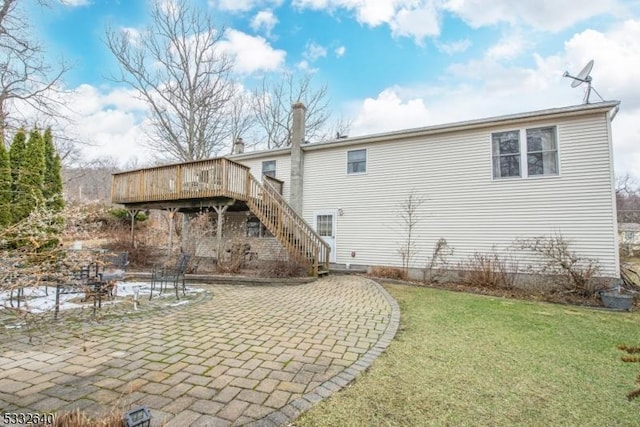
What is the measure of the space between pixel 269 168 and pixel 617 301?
12353 mm

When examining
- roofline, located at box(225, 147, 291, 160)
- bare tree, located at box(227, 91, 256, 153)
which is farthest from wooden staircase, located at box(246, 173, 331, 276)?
bare tree, located at box(227, 91, 256, 153)

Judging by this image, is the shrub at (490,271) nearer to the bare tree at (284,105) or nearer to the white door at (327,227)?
the white door at (327,227)

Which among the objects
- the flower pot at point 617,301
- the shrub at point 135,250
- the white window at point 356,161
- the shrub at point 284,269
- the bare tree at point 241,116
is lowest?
the flower pot at point 617,301

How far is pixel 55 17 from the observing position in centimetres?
1185

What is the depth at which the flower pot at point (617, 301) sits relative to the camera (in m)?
6.81

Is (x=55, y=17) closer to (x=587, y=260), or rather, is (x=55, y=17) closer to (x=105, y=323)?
(x=105, y=323)

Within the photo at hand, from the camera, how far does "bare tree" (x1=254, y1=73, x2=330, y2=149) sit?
2270 cm

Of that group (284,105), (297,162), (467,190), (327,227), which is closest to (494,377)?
(467,190)

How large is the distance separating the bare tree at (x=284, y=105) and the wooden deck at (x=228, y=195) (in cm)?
1212

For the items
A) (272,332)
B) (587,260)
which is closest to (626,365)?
(272,332)

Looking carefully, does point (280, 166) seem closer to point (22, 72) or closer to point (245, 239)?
point (245, 239)

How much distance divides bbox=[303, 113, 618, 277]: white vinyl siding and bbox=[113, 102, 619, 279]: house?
0.10ft

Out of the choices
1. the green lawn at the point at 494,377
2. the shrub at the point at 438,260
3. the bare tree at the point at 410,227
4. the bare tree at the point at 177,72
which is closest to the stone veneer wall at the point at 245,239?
the bare tree at the point at 410,227

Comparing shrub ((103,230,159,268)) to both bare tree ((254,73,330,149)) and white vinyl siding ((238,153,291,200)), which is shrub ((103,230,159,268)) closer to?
white vinyl siding ((238,153,291,200))
